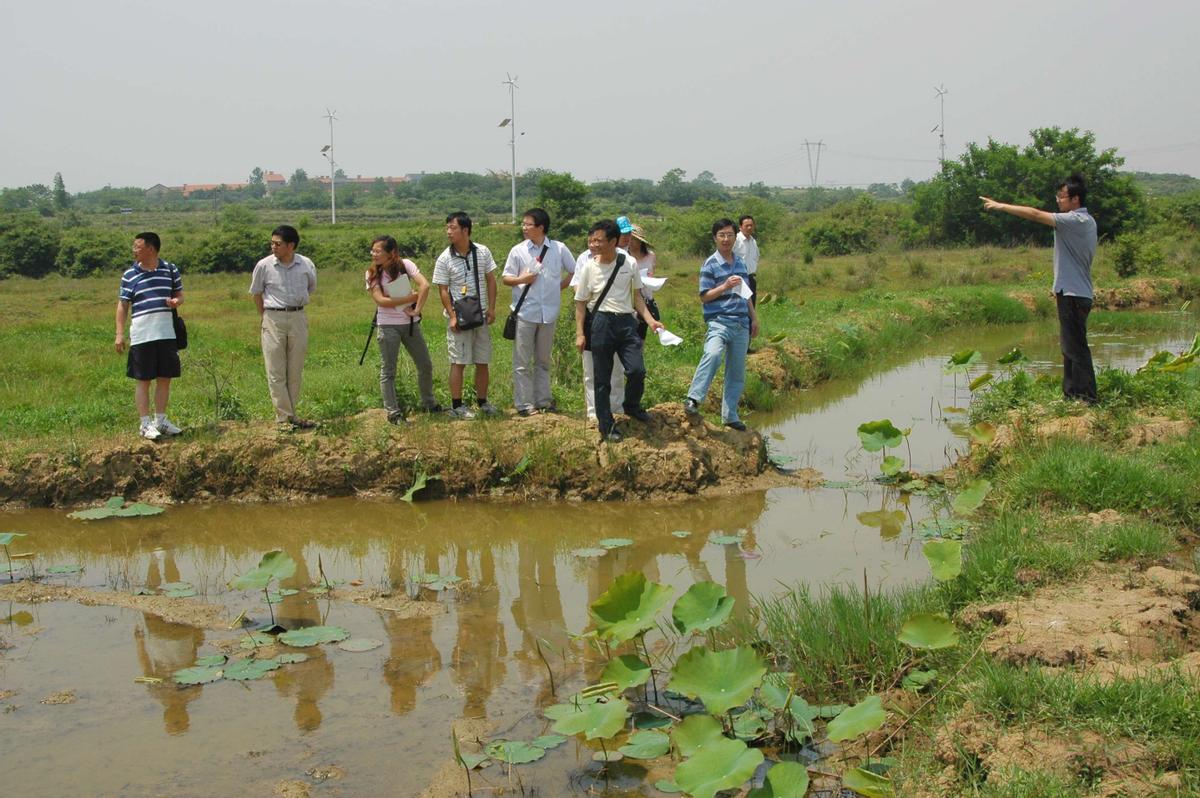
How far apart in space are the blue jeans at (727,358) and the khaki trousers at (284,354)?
3.14 m

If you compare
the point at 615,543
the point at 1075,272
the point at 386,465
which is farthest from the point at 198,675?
the point at 1075,272

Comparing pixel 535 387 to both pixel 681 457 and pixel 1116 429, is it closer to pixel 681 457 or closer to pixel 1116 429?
pixel 681 457

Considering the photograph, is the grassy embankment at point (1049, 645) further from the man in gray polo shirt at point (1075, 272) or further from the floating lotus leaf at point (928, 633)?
the man in gray polo shirt at point (1075, 272)

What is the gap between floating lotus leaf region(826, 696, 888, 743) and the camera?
3867 mm

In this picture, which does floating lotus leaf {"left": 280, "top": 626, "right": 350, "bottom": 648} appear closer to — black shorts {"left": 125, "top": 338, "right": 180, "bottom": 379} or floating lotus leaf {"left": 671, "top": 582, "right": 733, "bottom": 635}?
floating lotus leaf {"left": 671, "top": 582, "right": 733, "bottom": 635}

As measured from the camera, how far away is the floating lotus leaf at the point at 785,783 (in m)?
3.63

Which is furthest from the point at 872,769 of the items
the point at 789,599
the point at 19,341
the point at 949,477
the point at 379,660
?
the point at 19,341

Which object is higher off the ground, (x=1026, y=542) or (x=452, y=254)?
(x=452, y=254)

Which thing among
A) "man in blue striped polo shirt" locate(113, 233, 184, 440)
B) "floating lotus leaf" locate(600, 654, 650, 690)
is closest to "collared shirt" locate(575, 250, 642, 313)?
"man in blue striped polo shirt" locate(113, 233, 184, 440)

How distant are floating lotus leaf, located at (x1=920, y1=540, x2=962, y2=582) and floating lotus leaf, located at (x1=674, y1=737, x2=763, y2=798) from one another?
1.86 metres

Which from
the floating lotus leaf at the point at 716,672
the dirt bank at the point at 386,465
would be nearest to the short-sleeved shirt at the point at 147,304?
the dirt bank at the point at 386,465

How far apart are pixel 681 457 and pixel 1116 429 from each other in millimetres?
3319

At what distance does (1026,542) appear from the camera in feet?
19.1

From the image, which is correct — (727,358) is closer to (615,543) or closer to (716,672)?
(615,543)
